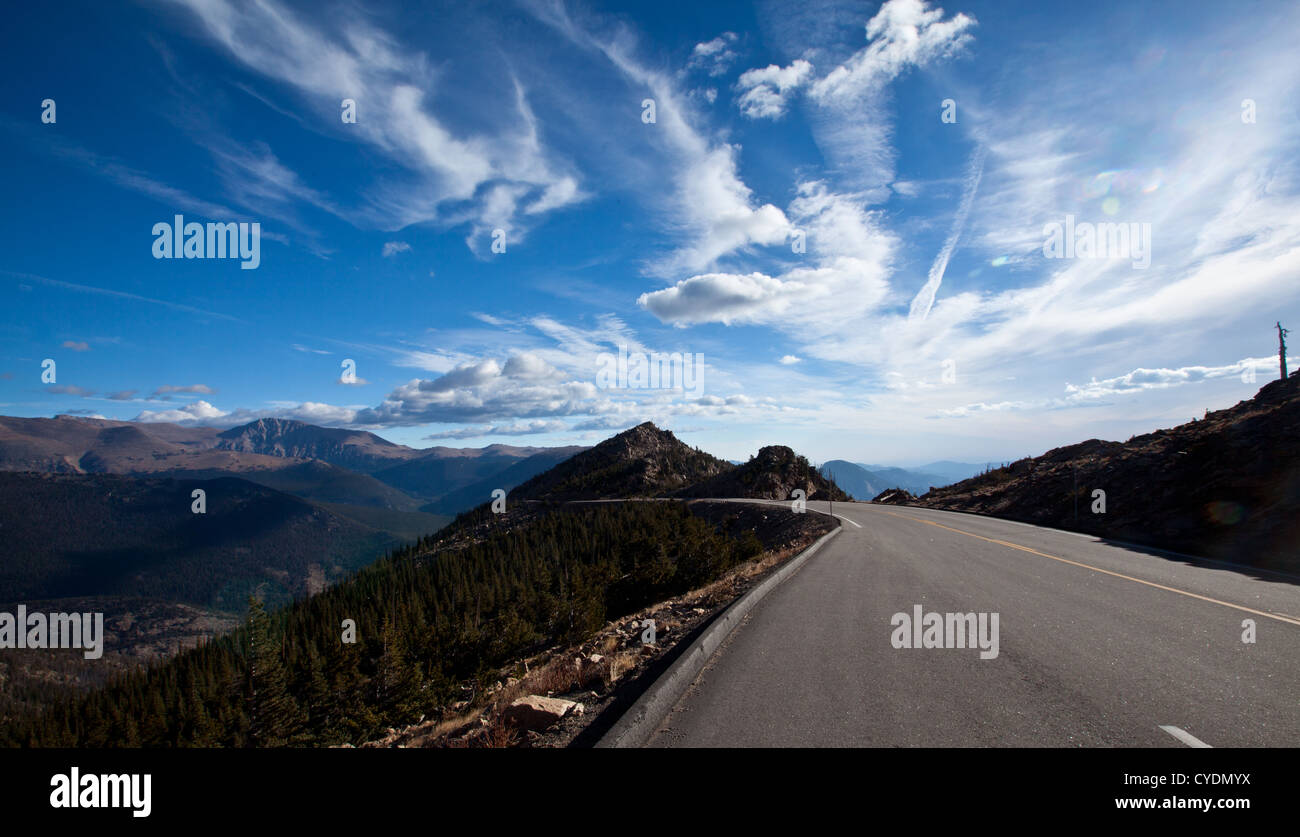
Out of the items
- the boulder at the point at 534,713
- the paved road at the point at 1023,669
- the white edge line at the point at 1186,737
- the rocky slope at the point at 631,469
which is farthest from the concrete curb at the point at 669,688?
the rocky slope at the point at 631,469

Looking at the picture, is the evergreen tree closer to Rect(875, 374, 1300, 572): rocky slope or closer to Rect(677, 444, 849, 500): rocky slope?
Rect(677, 444, 849, 500): rocky slope

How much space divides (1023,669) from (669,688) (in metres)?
4.19

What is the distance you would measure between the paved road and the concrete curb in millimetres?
→ 131

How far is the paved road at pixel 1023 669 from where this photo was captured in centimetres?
464

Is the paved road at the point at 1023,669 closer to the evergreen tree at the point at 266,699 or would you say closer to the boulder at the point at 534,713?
the boulder at the point at 534,713

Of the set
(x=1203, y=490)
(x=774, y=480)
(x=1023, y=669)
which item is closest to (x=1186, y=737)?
(x=1023, y=669)

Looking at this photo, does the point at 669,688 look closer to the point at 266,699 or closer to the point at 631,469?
the point at 266,699

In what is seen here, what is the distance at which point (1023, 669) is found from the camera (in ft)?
20.0

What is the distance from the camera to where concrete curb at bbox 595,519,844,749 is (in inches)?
181

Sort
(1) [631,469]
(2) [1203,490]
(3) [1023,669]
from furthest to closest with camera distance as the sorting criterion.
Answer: (1) [631,469]
(2) [1203,490]
(3) [1023,669]

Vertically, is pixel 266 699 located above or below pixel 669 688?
below
